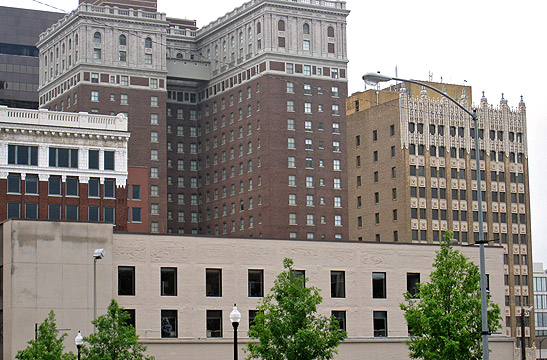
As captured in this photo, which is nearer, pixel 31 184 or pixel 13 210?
pixel 13 210

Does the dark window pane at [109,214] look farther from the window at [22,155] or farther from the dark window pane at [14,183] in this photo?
the dark window pane at [14,183]

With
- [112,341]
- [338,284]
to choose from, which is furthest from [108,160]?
[112,341]

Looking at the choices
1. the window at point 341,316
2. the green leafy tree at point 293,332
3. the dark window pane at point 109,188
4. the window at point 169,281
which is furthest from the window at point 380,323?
the dark window pane at point 109,188

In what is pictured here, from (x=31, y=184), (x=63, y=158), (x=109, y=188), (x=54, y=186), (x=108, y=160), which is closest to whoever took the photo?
(x=31, y=184)

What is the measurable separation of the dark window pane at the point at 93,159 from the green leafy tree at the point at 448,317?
61235 millimetres

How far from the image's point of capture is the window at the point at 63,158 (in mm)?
114375

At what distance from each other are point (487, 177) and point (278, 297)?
118 meters

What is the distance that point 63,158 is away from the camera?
11469 cm

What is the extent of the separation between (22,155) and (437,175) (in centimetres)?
7531

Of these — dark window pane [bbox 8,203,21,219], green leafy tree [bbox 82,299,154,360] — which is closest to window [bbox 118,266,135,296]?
green leafy tree [bbox 82,299,154,360]

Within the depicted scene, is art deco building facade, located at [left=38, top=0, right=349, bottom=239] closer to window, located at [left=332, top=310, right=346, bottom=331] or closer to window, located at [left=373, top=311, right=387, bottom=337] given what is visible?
window, located at [left=373, top=311, right=387, bottom=337]

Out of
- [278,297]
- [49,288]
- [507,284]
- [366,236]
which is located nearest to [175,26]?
[366,236]

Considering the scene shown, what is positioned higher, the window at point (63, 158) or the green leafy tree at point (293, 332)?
the window at point (63, 158)

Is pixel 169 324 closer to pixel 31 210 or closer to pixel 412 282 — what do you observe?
pixel 412 282
